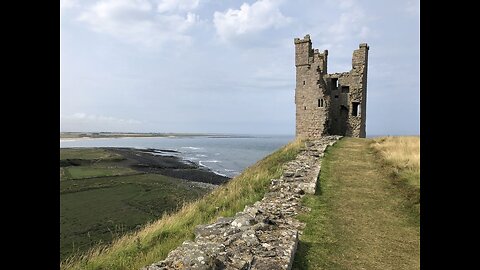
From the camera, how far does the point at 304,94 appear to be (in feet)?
94.1

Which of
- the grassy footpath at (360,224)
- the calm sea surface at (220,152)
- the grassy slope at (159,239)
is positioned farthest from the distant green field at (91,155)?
the grassy footpath at (360,224)

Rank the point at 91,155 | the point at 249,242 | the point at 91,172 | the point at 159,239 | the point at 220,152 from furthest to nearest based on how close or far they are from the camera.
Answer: the point at 220,152, the point at 91,155, the point at 91,172, the point at 159,239, the point at 249,242

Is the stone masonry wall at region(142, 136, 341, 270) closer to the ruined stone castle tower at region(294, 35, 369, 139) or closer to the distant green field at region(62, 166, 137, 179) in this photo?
the ruined stone castle tower at region(294, 35, 369, 139)

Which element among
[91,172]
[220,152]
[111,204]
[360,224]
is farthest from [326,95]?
[220,152]

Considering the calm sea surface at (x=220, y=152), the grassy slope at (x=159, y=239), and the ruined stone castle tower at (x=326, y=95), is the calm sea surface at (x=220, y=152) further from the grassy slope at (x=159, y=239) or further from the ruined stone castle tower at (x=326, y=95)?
the grassy slope at (x=159, y=239)

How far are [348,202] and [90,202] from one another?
Answer: 1944 cm

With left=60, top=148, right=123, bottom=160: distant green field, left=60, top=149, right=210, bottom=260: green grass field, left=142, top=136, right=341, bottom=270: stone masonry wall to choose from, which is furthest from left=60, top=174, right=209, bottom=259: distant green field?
left=60, top=148, right=123, bottom=160: distant green field

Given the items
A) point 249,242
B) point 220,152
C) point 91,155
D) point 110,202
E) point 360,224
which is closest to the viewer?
point 249,242

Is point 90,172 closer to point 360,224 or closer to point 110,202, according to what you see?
point 110,202

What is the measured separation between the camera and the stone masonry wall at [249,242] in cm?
407

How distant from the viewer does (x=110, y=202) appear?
72.9 ft

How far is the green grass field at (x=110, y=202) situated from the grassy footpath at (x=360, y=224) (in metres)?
6.07

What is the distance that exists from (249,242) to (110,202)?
1988 cm
